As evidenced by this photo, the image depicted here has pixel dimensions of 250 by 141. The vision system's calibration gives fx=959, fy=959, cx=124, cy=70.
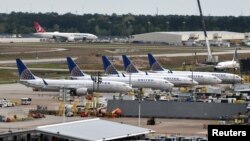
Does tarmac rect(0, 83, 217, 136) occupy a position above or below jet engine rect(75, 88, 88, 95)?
below

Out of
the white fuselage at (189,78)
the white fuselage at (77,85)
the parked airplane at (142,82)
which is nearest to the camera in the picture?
the white fuselage at (77,85)

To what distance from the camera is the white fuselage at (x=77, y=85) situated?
130750 mm

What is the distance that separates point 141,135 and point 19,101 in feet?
159

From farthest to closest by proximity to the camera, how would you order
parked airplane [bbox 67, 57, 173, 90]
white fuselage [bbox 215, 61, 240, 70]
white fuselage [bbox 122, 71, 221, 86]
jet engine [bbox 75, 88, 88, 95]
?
white fuselage [bbox 215, 61, 240, 70]
white fuselage [bbox 122, 71, 221, 86]
parked airplane [bbox 67, 57, 173, 90]
jet engine [bbox 75, 88, 88, 95]

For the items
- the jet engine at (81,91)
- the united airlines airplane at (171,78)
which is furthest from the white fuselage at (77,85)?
the united airlines airplane at (171,78)

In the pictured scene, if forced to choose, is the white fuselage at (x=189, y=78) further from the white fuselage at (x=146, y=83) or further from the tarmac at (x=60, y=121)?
the tarmac at (x=60, y=121)

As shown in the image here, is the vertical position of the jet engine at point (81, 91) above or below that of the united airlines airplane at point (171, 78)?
below

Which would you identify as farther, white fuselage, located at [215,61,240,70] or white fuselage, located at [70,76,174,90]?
white fuselage, located at [215,61,240,70]

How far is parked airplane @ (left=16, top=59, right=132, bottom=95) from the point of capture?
13062 centimetres

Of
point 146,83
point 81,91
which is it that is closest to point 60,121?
point 81,91

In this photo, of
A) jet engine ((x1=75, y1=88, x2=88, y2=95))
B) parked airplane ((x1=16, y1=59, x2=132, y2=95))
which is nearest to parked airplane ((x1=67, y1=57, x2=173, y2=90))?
parked airplane ((x1=16, y1=59, x2=132, y2=95))

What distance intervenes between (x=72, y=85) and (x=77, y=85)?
70 cm

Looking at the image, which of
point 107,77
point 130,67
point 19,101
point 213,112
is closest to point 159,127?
point 213,112

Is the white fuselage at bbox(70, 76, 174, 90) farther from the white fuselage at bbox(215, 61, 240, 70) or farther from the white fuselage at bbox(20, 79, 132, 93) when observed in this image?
the white fuselage at bbox(215, 61, 240, 70)
